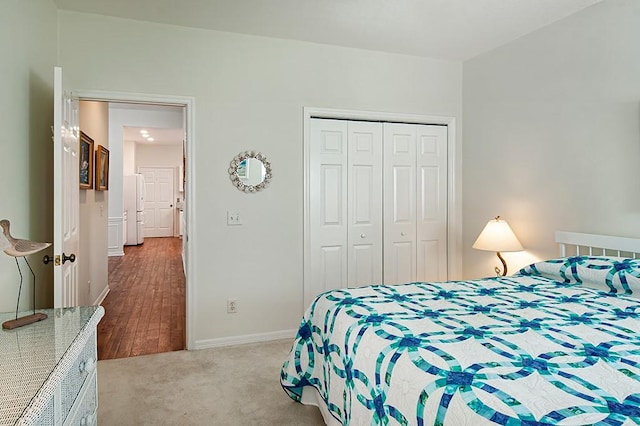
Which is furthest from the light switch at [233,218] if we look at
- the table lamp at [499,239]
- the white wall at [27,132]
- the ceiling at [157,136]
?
the ceiling at [157,136]

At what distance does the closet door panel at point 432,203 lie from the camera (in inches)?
160

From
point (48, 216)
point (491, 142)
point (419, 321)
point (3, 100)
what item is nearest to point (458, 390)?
point (419, 321)

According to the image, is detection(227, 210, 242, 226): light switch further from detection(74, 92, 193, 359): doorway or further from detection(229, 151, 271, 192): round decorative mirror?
detection(74, 92, 193, 359): doorway

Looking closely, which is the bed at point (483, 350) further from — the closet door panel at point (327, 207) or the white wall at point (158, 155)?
the white wall at point (158, 155)

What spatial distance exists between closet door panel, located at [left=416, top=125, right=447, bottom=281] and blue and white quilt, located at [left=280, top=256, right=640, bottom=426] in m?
1.59

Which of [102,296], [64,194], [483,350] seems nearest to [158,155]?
[102,296]

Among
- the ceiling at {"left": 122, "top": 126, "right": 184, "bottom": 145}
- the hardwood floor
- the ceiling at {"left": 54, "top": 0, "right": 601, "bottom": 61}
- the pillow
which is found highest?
the ceiling at {"left": 122, "top": 126, "right": 184, "bottom": 145}

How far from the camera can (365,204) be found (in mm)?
3881

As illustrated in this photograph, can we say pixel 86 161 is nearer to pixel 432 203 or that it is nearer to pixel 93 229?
pixel 93 229

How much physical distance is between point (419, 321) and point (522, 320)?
1.47 ft

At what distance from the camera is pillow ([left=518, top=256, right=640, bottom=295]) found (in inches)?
85.9

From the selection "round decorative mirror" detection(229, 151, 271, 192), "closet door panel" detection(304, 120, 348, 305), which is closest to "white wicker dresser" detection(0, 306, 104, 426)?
"round decorative mirror" detection(229, 151, 271, 192)

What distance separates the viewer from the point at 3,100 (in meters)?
1.93

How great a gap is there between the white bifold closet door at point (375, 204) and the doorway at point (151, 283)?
1.07 m
